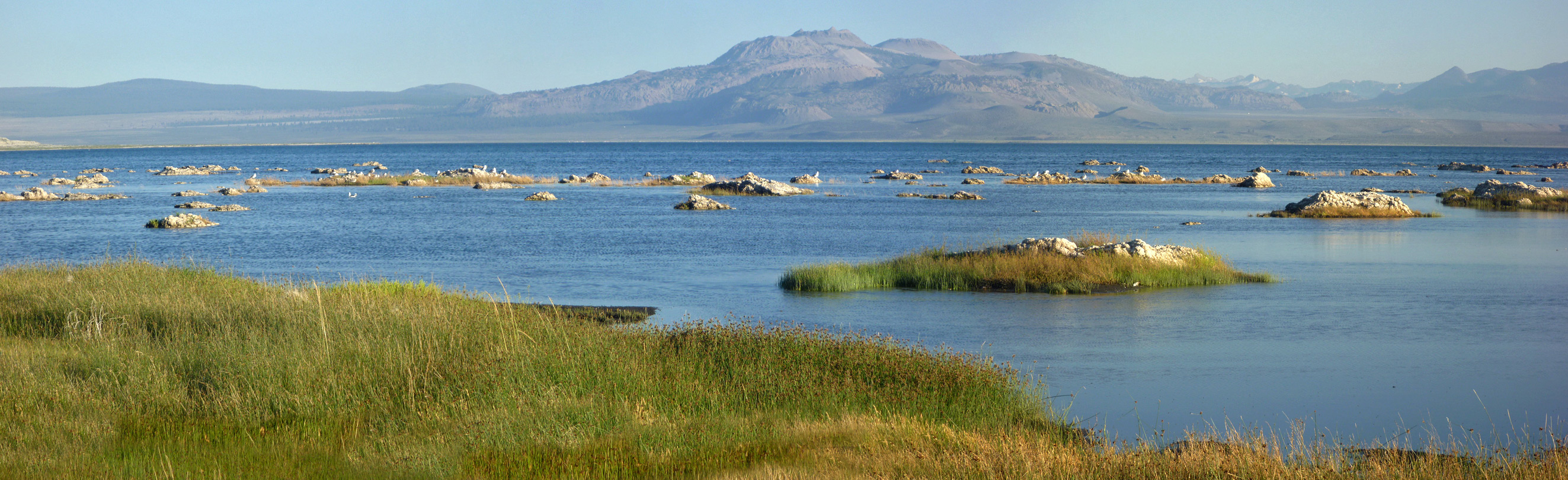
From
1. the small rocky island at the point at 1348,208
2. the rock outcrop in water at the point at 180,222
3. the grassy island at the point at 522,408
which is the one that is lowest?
the rock outcrop in water at the point at 180,222

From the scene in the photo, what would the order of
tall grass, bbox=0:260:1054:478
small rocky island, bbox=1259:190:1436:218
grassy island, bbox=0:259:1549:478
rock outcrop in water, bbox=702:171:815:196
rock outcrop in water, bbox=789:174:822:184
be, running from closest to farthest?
grassy island, bbox=0:259:1549:478
tall grass, bbox=0:260:1054:478
small rocky island, bbox=1259:190:1436:218
rock outcrop in water, bbox=702:171:815:196
rock outcrop in water, bbox=789:174:822:184

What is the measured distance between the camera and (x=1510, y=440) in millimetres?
11320

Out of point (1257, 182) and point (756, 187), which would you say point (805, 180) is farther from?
point (1257, 182)

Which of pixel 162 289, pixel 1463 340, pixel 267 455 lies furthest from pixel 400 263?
pixel 1463 340

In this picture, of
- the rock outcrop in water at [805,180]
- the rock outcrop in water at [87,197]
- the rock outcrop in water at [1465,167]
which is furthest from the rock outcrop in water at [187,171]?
the rock outcrop in water at [1465,167]

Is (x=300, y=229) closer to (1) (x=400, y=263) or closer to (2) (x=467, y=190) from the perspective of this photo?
(1) (x=400, y=263)

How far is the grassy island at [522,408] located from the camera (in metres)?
8.41

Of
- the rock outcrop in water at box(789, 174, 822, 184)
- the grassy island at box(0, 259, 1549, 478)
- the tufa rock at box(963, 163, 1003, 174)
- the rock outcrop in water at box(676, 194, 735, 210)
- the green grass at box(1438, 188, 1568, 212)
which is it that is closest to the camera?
the grassy island at box(0, 259, 1549, 478)

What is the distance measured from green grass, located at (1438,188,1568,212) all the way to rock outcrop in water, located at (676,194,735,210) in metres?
35.1

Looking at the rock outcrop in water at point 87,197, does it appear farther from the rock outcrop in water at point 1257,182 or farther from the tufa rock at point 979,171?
the rock outcrop in water at point 1257,182

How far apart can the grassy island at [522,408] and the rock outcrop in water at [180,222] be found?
1141 inches

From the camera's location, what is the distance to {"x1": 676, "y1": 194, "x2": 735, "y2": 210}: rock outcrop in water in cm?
5256

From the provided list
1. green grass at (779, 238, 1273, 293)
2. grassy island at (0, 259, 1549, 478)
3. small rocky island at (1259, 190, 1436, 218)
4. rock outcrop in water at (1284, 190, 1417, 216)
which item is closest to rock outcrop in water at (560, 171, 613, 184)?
small rocky island at (1259, 190, 1436, 218)

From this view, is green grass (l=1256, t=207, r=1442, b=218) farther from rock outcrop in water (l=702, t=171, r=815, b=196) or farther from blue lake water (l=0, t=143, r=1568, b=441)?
rock outcrop in water (l=702, t=171, r=815, b=196)
